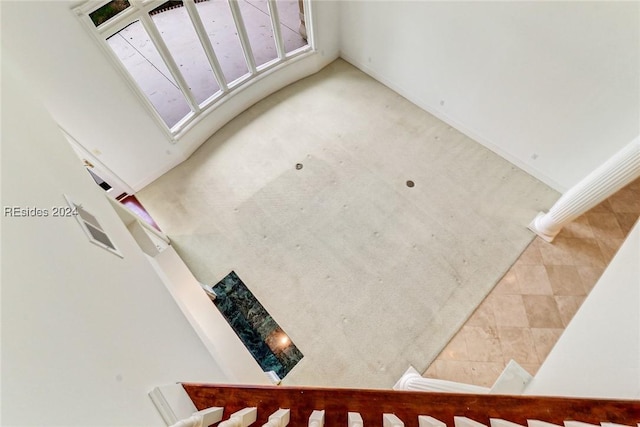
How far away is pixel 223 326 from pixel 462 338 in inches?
111

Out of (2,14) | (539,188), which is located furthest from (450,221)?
(2,14)

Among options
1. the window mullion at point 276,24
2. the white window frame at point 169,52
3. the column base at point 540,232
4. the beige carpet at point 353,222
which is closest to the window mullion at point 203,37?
the white window frame at point 169,52

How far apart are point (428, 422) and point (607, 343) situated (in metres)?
1.34

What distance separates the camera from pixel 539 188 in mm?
4816

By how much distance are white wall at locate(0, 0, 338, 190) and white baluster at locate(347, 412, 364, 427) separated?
4137 millimetres

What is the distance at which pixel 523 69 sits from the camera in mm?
4160

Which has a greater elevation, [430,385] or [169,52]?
[169,52]

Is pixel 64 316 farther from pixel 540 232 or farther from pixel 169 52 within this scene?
pixel 540 232

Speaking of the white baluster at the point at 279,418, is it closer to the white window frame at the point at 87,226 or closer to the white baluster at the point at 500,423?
the white baluster at the point at 500,423

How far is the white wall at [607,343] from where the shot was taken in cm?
168

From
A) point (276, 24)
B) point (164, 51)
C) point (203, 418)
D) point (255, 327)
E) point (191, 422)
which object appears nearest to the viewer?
point (191, 422)

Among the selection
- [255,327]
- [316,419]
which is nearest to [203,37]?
[255,327]

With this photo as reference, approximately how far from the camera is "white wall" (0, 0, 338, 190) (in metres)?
3.06

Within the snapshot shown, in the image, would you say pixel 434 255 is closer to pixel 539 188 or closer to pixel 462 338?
pixel 462 338
